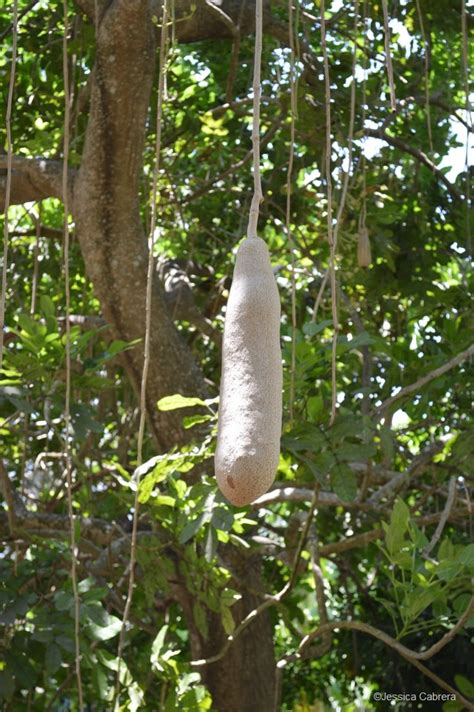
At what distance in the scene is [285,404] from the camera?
2439mm

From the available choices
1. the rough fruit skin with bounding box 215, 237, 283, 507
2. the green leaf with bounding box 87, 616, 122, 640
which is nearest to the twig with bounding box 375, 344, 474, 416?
the green leaf with bounding box 87, 616, 122, 640

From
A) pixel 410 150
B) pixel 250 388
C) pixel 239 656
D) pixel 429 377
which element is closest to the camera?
pixel 250 388

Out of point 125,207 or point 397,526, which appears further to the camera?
point 125,207

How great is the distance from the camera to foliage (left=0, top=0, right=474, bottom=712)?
2.42 meters

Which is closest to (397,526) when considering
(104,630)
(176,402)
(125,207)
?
(176,402)

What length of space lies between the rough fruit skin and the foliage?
1320 millimetres

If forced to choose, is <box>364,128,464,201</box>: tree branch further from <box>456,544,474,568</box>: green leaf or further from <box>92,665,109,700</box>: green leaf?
<box>92,665,109,700</box>: green leaf

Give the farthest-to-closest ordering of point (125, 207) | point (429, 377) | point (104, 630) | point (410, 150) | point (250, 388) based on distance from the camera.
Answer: point (410, 150), point (125, 207), point (429, 377), point (104, 630), point (250, 388)

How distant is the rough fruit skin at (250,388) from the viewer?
0.77m

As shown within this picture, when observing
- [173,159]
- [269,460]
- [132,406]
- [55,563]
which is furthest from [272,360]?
[173,159]

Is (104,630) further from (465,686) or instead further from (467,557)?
(465,686)

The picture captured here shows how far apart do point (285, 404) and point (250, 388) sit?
1.64m

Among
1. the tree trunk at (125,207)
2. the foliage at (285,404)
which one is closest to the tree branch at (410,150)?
the foliage at (285,404)

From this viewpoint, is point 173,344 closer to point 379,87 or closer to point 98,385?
point 98,385
